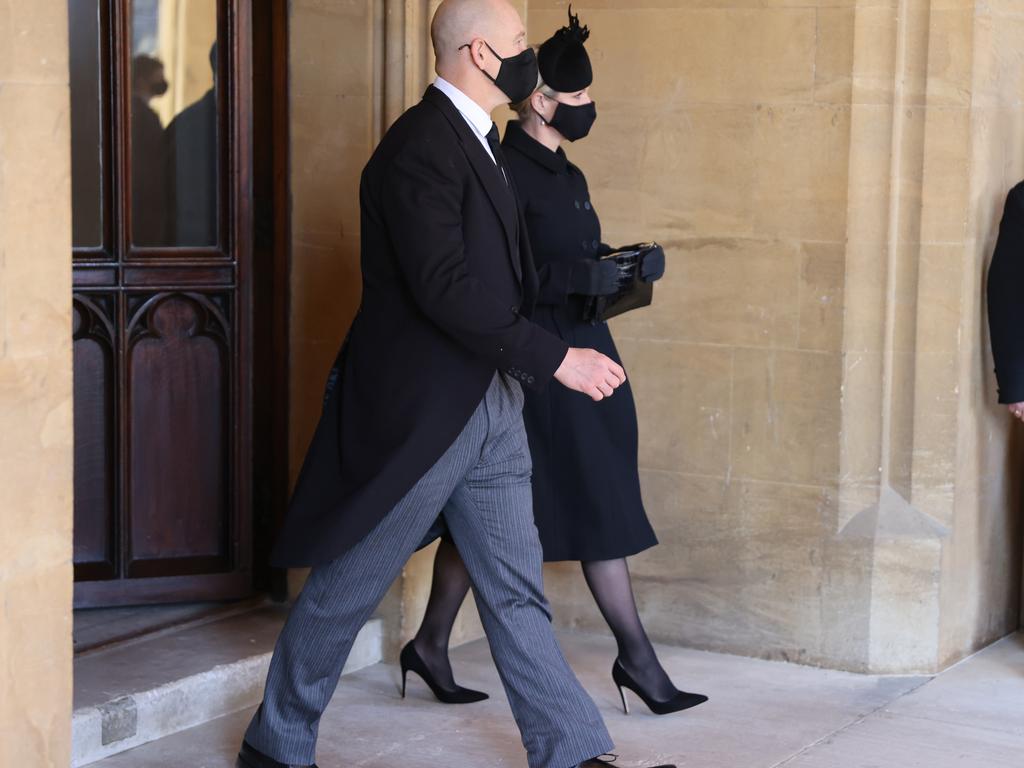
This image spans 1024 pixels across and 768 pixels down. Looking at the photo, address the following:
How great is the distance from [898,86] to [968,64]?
0.68ft

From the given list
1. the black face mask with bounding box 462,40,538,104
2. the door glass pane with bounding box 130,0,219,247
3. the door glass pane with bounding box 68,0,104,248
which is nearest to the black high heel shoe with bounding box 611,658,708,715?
the black face mask with bounding box 462,40,538,104

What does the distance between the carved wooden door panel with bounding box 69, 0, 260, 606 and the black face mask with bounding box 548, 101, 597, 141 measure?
3.60 ft

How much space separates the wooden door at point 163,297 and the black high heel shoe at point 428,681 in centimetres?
77

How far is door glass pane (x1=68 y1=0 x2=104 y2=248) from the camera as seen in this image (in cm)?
454

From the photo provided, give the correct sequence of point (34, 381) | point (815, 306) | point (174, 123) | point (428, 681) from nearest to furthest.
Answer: point (34, 381) → point (428, 681) → point (174, 123) → point (815, 306)

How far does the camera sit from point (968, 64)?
185 inches

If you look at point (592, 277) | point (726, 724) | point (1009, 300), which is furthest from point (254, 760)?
point (1009, 300)

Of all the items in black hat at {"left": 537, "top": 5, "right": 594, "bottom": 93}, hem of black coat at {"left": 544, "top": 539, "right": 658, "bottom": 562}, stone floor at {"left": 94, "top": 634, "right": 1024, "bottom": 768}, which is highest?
black hat at {"left": 537, "top": 5, "right": 594, "bottom": 93}

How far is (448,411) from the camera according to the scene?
344 cm

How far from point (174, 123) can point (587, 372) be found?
6.30 ft

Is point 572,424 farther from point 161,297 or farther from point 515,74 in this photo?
point 161,297

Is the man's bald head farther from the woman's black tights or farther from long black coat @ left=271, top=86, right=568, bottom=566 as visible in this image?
the woman's black tights

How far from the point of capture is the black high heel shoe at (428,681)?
14.6ft

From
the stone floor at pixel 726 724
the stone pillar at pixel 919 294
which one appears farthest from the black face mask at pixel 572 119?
the stone floor at pixel 726 724
